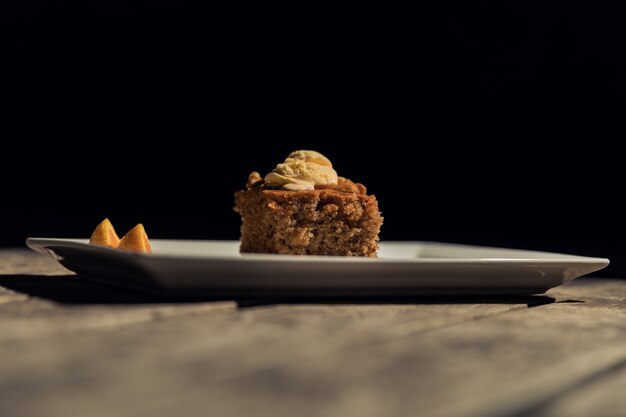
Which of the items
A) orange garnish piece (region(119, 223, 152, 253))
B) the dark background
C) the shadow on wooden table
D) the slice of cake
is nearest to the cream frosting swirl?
the slice of cake

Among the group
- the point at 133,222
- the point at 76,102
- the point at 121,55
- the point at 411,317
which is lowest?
the point at 133,222

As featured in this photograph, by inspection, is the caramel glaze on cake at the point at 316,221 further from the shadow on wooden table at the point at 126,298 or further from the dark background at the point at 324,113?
the dark background at the point at 324,113

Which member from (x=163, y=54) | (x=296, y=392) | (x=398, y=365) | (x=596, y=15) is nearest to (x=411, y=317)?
(x=398, y=365)

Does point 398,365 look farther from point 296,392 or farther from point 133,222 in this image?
point 133,222

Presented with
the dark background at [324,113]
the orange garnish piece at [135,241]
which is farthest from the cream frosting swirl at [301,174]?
the dark background at [324,113]

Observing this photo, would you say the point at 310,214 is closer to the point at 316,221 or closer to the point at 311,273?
the point at 316,221

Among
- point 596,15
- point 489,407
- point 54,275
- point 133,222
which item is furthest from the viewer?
point 133,222

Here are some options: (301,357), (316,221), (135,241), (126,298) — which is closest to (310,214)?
(316,221)
